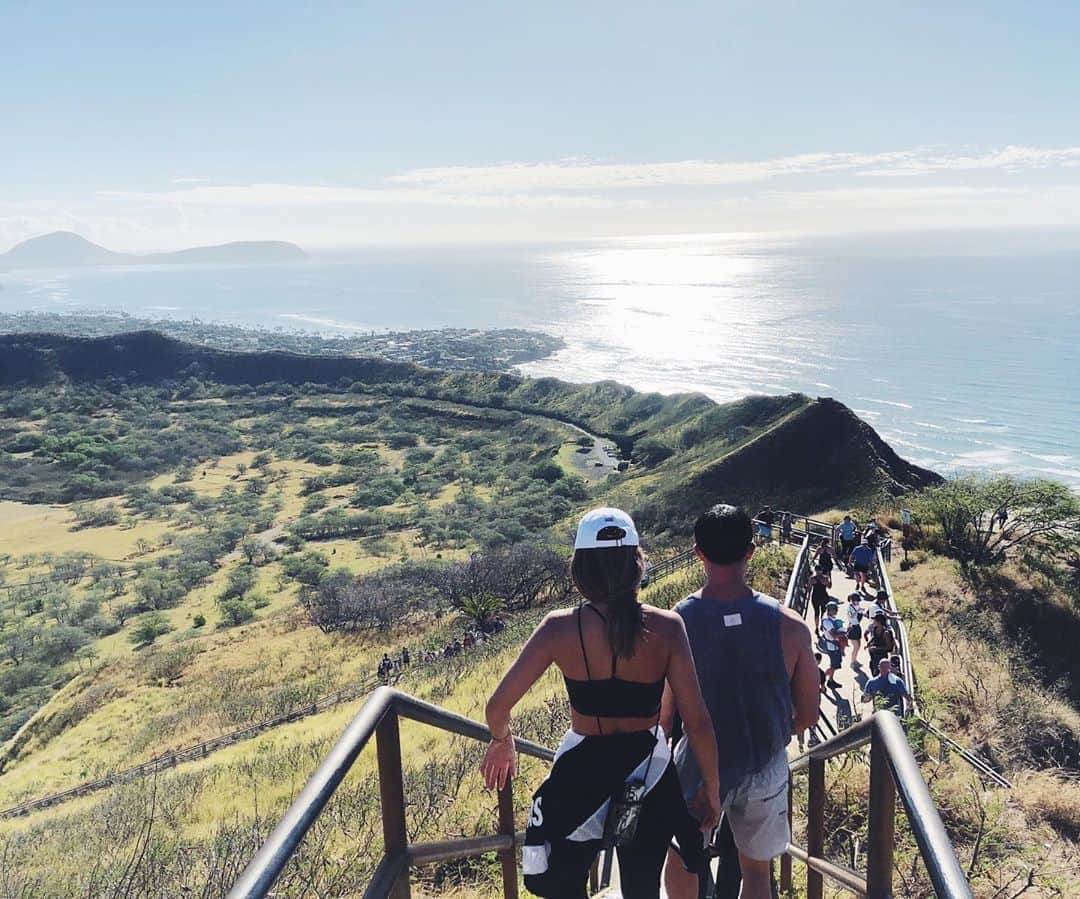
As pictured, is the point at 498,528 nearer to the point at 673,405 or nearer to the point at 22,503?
the point at 673,405

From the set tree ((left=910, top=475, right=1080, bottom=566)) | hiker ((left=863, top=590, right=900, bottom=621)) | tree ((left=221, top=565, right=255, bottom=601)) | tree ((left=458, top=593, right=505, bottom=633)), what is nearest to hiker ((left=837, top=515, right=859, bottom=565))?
hiker ((left=863, top=590, right=900, bottom=621))

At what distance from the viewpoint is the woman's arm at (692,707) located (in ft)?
8.28

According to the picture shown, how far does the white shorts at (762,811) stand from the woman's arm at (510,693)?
1.01 m

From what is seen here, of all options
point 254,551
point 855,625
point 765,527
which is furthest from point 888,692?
point 254,551

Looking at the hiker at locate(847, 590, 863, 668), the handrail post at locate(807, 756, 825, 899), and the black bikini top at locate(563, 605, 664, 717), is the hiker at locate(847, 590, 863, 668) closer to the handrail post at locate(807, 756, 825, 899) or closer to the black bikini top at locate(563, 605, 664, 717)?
the handrail post at locate(807, 756, 825, 899)

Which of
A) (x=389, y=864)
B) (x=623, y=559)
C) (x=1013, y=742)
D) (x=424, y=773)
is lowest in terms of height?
(x=1013, y=742)

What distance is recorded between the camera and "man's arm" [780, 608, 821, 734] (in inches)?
118

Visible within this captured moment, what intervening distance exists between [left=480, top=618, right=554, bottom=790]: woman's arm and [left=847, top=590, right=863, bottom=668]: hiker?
887 cm

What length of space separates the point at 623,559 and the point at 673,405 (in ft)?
228

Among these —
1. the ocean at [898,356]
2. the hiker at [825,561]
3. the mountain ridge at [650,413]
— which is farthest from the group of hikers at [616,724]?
the ocean at [898,356]

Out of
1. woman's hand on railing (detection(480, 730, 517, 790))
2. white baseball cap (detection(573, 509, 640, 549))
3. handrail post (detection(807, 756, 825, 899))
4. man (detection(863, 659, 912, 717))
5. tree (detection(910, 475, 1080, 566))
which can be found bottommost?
tree (detection(910, 475, 1080, 566))

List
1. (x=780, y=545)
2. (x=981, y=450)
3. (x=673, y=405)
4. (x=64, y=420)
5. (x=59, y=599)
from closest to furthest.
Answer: (x=780, y=545) → (x=59, y=599) → (x=981, y=450) → (x=673, y=405) → (x=64, y=420)

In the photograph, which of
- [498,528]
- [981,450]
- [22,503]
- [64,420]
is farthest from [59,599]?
[981,450]

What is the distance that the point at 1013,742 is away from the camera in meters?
8.70
